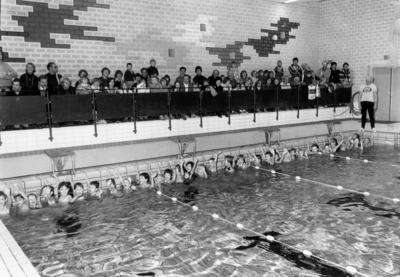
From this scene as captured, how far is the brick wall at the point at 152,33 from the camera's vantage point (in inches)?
397

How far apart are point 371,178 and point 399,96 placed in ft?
24.6

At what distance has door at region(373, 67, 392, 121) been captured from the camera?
49.6 feet

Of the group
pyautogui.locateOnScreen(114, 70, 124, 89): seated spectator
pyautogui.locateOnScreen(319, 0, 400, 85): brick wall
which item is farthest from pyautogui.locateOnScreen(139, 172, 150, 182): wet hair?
pyautogui.locateOnScreen(319, 0, 400, 85): brick wall

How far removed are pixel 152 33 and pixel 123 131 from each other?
4.02 m

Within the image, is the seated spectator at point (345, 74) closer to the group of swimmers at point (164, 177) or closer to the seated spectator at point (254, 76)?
the group of swimmers at point (164, 177)

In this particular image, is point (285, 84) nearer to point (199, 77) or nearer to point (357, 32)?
point (199, 77)

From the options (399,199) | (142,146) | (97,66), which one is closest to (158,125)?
(142,146)

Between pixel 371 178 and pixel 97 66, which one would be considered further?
pixel 97 66

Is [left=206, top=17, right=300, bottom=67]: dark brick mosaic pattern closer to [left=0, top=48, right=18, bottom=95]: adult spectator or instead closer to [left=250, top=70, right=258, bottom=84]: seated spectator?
[left=250, top=70, right=258, bottom=84]: seated spectator

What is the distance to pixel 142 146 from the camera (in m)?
10.2

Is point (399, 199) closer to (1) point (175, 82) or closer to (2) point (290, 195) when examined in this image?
(2) point (290, 195)

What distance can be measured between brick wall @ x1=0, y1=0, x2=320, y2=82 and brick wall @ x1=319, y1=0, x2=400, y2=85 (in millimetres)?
829

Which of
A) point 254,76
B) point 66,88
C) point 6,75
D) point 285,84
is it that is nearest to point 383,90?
point 285,84

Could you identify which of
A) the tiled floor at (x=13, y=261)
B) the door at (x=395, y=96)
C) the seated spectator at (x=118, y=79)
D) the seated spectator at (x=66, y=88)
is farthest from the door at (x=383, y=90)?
the tiled floor at (x=13, y=261)
